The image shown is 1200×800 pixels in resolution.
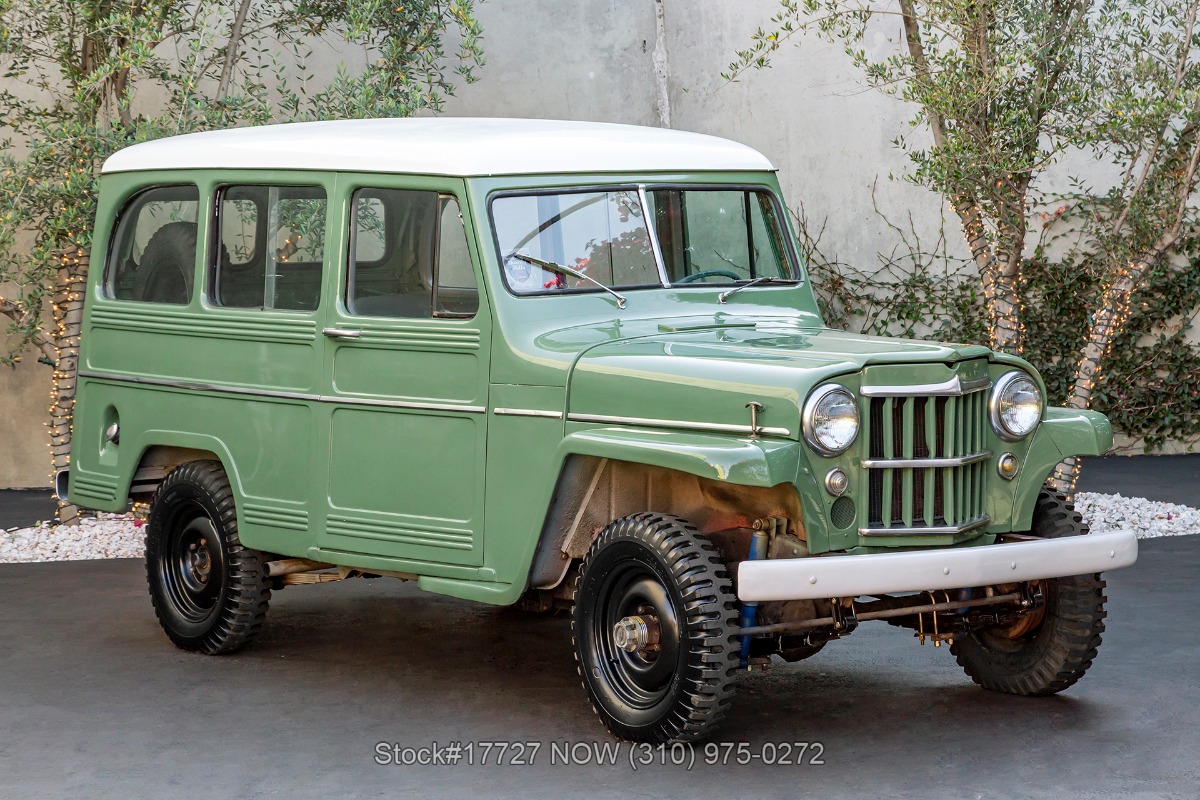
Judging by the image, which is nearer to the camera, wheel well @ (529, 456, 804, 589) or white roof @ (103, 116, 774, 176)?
wheel well @ (529, 456, 804, 589)

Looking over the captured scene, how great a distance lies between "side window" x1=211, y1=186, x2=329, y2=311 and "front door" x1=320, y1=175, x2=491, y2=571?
22cm

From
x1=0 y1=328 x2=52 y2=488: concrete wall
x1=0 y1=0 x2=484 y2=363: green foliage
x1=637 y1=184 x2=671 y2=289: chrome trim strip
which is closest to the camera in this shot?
x1=637 y1=184 x2=671 y2=289: chrome trim strip

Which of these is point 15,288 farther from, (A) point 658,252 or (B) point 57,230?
(A) point 658,252

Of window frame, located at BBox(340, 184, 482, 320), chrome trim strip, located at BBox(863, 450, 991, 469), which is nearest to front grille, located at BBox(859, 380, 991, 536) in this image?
chrome trim strip, located at BBox(863, 450, 991, 469)

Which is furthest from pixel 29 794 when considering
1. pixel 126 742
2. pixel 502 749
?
pixel 502 749

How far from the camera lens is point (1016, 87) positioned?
8727 millimetres

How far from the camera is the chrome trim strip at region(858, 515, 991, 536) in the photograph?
4.86m

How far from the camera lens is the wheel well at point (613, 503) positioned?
5215mm

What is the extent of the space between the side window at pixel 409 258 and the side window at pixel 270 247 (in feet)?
0.63

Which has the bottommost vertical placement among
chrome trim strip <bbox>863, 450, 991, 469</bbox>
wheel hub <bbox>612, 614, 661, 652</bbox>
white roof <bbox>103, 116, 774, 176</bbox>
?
wheel hub <bbox>612, 614, 661, 652</bbox>

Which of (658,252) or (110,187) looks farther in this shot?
(110,187)

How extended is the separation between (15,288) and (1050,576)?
337 inches

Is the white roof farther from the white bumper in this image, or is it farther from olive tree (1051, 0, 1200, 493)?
olive tree (1051, 0, 1200, 493)

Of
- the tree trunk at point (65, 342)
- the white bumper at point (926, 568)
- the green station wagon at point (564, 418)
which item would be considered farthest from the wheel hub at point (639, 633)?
the tree trunk at point (65, 342)
